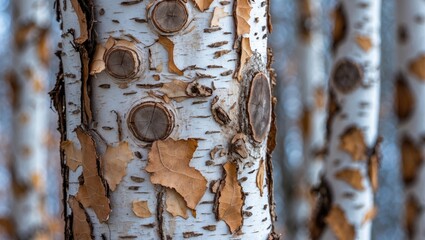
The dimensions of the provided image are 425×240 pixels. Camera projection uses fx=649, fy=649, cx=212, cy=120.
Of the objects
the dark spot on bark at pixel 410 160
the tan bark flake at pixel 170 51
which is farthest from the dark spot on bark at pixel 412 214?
the tan bark flake at pixel 170 51

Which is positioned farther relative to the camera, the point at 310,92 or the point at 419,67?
the point at 310,92

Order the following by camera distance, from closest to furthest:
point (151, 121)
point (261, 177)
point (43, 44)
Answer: point (151, 121) < point (261, 177) < point (43, 44)

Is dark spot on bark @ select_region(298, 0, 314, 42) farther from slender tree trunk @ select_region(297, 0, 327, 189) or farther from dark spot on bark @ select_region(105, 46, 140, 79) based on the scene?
dark spot on bark @ select_region(105, 46, 140, 79)

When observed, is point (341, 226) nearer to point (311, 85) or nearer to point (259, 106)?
point (259, 106)

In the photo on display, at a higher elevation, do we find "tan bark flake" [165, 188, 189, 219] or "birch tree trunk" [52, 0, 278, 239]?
"birch tree trunk" [52, 0, 278, 239]

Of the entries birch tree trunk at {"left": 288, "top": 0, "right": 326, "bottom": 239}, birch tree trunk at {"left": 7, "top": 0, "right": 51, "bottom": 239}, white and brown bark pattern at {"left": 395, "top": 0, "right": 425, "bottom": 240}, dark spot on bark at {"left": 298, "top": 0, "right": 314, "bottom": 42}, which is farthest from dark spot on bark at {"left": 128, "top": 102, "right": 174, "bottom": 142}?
dark spot on bark at {"left": 298, "top": 0, "right": 314, "bottom": 42}

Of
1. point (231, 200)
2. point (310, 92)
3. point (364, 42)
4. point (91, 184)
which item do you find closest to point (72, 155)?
point (91, 184)
